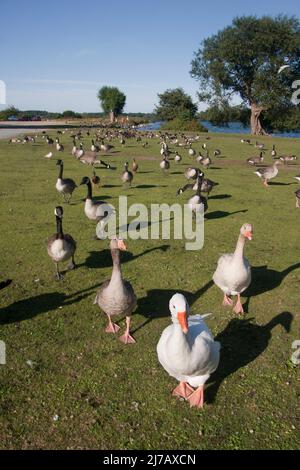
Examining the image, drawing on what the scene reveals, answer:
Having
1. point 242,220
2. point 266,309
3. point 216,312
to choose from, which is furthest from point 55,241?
point 242,220

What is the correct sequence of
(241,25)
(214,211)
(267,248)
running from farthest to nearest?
(241,25)
(214,211)
(267,248)

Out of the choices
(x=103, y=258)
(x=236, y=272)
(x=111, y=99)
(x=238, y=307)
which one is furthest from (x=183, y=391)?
(x=111, y=99)

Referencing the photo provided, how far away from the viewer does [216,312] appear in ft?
28.9

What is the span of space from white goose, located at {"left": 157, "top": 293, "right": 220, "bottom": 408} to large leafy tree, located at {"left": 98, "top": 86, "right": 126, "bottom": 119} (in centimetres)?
13248

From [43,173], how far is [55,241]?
1752cm

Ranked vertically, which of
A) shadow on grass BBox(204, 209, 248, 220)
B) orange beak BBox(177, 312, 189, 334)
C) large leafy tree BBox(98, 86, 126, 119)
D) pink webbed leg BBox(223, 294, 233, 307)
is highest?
large leafy tree BBox(98, 86, 126, 119)

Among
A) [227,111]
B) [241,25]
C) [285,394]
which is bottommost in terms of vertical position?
[285,394]

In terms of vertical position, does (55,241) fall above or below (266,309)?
above

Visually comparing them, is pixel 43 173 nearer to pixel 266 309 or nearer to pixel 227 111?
pixel 266 309

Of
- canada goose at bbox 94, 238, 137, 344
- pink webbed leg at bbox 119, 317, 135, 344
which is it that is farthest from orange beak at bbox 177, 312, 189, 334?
pink webbed leg at bbox 119, 317, 135, 344

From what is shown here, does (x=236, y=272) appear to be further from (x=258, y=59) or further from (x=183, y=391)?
(x=258, y=59)

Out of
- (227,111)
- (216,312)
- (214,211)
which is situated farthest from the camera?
(227,111)

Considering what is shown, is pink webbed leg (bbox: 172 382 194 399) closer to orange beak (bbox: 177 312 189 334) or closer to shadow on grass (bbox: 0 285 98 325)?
orange beak (bbox: 177 312 189 334)

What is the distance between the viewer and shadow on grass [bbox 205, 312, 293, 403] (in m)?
6.82
